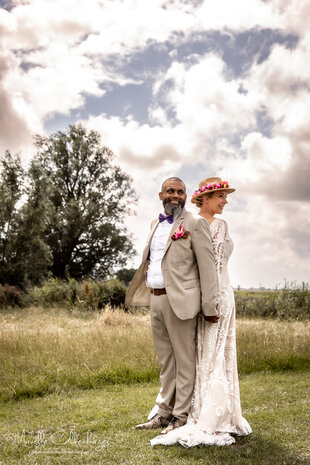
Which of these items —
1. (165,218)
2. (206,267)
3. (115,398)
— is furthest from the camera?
(115,398)

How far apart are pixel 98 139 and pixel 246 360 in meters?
27.3

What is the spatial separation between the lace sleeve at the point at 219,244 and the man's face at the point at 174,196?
16.9 inches

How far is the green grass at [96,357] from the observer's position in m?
6.21

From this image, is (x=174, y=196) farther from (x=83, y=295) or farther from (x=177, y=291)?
(x=83, y=295)

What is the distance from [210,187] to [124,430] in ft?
8.70

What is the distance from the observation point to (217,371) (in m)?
4.05

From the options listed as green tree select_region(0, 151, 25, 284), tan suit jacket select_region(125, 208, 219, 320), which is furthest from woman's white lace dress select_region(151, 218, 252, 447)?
green tree select_region(0, 151, 25, 284)

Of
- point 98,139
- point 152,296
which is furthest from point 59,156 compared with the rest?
point 152,296

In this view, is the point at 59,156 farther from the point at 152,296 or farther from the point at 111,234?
the point at 152,296

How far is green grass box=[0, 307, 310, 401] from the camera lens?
6.21 meters

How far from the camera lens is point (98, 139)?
3247cm

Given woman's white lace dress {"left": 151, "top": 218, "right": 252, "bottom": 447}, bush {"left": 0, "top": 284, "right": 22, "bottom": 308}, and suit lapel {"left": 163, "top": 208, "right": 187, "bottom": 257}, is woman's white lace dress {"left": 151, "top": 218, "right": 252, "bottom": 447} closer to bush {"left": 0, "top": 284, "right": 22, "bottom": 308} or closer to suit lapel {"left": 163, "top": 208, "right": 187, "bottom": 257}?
suit lapel {"left": 163, "top": 208, "right": 187, "bottom": 257}

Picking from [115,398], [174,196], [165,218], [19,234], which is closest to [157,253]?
[165,218]

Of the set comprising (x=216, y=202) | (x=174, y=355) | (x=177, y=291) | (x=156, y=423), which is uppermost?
(x=216, y=202)
